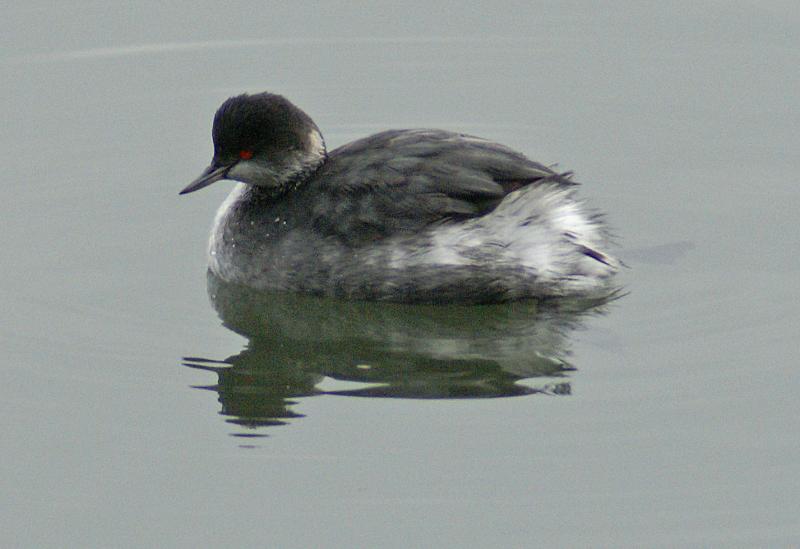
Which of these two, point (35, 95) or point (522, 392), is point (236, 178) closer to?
point (522, 392)

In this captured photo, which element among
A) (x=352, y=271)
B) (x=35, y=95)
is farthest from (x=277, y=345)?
(x=35, y=95)

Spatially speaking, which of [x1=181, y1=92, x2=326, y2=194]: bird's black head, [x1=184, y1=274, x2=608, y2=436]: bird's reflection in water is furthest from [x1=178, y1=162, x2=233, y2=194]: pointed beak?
[x1=184, y1=274, x2=608, y2=436]: bird's reflection in water

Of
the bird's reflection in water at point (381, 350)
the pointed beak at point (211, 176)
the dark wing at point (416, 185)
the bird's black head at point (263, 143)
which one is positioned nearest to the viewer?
the bird's reflection in water at point (381, 350)

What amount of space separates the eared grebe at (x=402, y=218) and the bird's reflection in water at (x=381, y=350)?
0.09m

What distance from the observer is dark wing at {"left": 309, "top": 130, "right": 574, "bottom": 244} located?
8.16 metres

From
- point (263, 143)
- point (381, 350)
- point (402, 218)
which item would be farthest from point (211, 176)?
point (381, 350)

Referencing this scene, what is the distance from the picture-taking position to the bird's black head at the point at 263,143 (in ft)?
28.2

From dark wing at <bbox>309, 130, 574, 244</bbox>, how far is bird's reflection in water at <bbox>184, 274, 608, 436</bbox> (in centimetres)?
48

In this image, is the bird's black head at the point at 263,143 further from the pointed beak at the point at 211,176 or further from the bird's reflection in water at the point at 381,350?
the bird's reflection in water at the point at 381,350

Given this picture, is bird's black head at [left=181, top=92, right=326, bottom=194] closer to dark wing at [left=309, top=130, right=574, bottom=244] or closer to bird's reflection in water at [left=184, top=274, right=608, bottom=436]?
dark wing at [left=309, top=130, right=574, bottom=244]

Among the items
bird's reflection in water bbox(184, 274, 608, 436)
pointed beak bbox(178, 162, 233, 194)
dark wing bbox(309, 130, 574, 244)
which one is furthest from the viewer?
pointed beak bbox(178, 162, 233, 194)

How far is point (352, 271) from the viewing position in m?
8.38

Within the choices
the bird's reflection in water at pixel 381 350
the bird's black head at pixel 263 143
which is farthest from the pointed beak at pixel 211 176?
the bird's reflection in water at pixel 381 350

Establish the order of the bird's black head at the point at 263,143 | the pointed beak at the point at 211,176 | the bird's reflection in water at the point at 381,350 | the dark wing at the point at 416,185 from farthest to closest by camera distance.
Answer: the pointed beak at the point at 211,176 → the bird's black head at the point at 263,143 → the dark wing at the point at 416,185 → the bird's reflection in water at the point at 381,350
